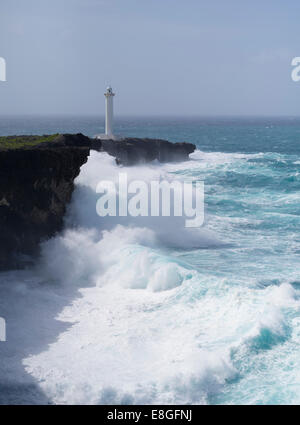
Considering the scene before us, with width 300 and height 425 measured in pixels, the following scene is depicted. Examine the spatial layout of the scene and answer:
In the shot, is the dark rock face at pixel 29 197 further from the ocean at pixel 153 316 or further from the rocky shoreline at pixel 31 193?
the ocean at pixel 153 316

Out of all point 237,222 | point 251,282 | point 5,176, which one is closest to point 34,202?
point 5,176

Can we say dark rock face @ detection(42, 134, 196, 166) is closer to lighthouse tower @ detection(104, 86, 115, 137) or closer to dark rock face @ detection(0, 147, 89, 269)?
lighthouse tower @ detection(104, 86, 115, 137)

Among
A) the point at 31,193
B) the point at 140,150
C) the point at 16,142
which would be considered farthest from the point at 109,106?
the point at 31,193

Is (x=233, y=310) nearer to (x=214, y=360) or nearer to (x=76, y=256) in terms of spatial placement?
(x=214, y=360)

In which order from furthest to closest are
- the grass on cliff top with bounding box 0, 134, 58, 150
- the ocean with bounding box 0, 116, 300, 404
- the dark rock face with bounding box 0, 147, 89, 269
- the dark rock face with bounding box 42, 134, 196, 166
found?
the dark rock face with bounding box 42, 134, 196, 166, the grass on cliff top with bounding box 0, 134, 58, 150, the dark rock face with bounding box 0, 147, 89, 269, the ocean with bounding box 0, 116, 300, 404

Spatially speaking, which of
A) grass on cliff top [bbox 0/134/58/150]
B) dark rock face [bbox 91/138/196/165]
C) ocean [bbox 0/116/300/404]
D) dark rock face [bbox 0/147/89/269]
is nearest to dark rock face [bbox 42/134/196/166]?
dark rock face [bbox 91/138/196/165]

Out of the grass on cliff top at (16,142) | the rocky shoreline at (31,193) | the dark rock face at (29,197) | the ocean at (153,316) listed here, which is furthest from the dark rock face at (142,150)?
the ocean at (153,316)
